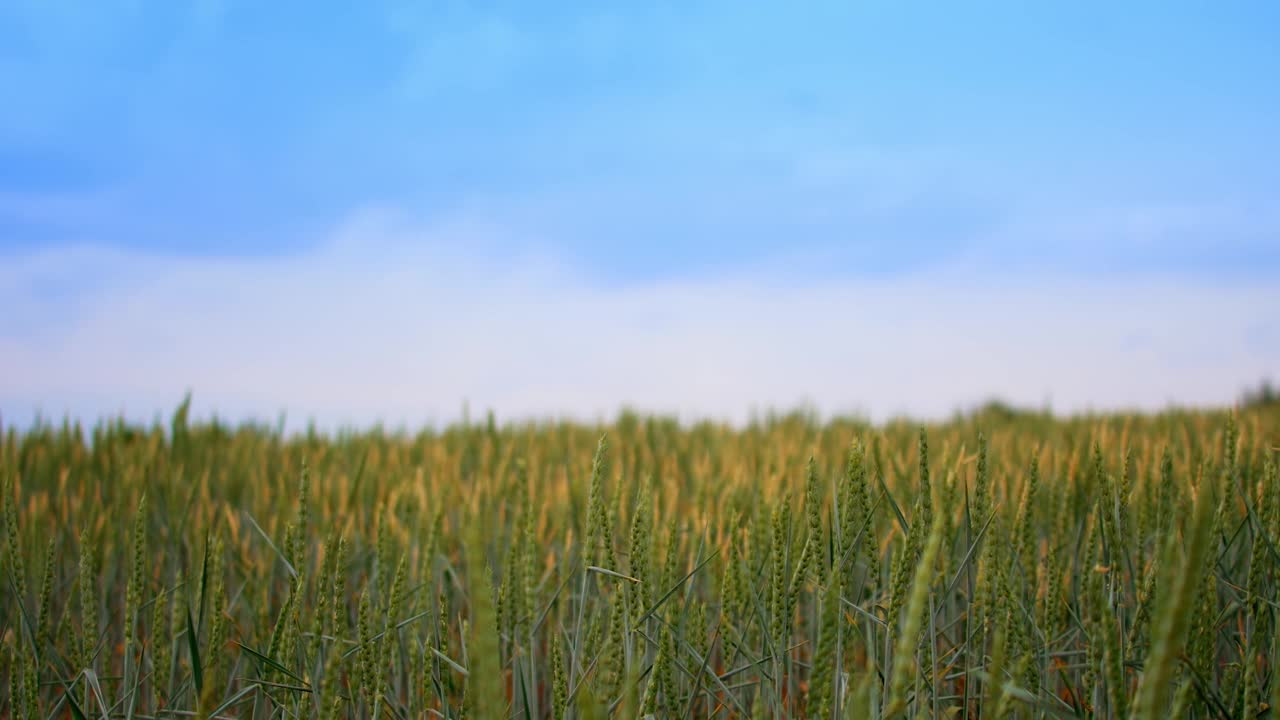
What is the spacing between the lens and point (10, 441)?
4211 mm

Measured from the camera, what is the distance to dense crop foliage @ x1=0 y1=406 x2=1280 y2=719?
113 centimetres

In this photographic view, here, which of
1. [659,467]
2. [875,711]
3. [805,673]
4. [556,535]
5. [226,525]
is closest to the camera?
[875,711]

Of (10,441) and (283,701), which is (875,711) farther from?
(10,441)

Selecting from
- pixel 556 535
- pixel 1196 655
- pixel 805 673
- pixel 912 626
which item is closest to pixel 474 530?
pixel 912 626

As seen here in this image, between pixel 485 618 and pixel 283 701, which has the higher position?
pixel 485 618

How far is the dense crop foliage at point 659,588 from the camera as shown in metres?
1.13

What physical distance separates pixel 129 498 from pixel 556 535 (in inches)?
59.8

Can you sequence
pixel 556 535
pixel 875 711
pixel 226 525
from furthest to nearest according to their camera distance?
pixel 226 525
pixel 556 535
pixel 875 711

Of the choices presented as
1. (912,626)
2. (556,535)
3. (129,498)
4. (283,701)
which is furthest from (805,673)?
(129,498)

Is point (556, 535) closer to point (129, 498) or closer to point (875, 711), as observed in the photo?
point (129, 498)

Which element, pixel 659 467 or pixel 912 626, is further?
pixel 659 467

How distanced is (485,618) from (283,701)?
97 centimetres

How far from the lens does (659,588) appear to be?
1494 mm

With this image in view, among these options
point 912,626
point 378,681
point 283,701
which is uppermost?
point 912,626
